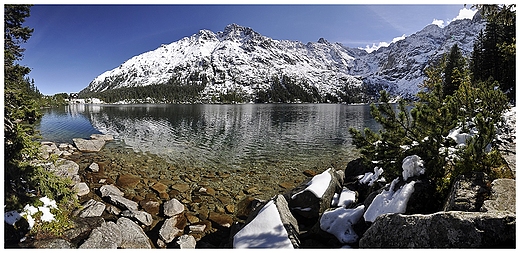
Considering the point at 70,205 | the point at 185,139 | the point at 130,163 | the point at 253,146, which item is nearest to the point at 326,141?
the point at 253,146

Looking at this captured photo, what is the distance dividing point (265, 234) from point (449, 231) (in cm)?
459

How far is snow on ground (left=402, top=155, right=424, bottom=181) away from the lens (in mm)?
7125

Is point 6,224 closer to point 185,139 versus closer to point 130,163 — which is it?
point 130,163

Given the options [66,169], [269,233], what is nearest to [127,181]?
[66,169]

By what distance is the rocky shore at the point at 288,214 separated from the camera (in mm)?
4801

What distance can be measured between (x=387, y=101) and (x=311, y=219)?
5.70 m

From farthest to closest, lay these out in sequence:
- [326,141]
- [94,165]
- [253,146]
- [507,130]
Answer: [326,141] < [253,146] < [94,165] < [507,130]

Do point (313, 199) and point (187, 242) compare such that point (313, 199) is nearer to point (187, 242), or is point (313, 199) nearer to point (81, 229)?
point (187, 242)

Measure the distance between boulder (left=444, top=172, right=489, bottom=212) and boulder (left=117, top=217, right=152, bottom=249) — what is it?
935 centimetres

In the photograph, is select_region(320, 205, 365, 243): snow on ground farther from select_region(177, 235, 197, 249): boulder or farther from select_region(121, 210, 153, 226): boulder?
select_region(121, 210, 153, 226): boulder

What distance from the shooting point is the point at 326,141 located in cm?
3203

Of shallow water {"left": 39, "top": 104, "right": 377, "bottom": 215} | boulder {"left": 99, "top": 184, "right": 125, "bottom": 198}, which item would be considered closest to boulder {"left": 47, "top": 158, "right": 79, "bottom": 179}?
shallow water {"left": 39, "top": 104, "right": 377, "bottom": 215}

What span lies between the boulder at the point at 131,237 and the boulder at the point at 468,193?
9.35 meters

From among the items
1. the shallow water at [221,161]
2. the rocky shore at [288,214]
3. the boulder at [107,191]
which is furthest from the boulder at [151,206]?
the boulder at [107,191]
